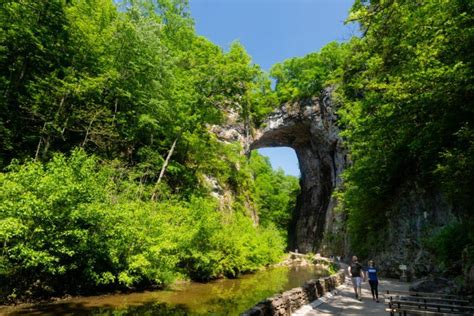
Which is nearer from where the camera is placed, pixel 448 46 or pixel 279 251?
Answer: pixel 448 46

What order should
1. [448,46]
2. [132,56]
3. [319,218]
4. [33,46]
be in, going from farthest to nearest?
[319,218], [132,56], [33,46], [448,46]

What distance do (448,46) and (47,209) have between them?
42.8ft

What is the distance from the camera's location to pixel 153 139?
2148 cm

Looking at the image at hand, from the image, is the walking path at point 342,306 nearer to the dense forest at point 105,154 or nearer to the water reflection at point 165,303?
the water reflection at point 165,303

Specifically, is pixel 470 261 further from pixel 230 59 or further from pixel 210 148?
pixel 230 59

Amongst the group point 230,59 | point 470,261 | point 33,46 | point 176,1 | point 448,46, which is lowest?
point 470,261

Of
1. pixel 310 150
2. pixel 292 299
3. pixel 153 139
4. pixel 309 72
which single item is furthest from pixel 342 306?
pixel 310 150

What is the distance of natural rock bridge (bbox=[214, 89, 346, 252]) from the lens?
37.8 meters

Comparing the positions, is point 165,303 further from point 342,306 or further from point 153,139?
point 153,139

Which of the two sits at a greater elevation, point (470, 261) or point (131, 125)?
point (131, 125)

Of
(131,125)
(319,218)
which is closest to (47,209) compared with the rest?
(131,125)

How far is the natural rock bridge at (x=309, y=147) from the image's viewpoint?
124ft

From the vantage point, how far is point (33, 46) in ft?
47.5

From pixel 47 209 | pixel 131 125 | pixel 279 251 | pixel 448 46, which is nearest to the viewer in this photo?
pixel 448 46
